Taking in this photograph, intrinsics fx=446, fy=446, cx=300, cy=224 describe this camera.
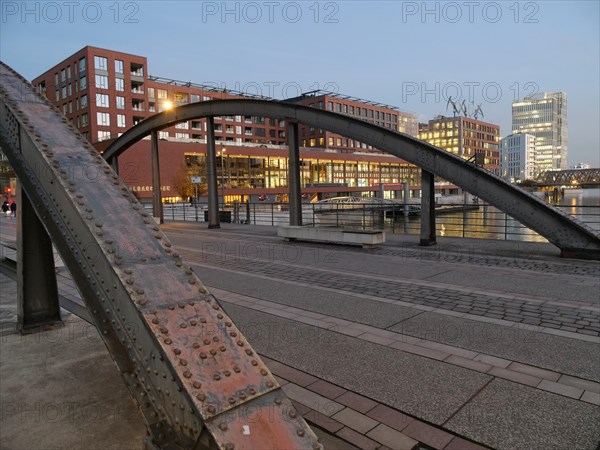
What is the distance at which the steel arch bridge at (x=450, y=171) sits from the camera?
1155 centimetres

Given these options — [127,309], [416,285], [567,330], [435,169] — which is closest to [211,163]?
[435,169]

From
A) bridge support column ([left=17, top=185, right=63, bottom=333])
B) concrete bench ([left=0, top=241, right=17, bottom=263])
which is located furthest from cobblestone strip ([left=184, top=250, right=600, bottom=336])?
concrete bench ([left=0, top=241, right=17, bottom=263])

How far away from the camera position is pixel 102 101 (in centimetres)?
7262

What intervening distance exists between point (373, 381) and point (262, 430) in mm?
2543

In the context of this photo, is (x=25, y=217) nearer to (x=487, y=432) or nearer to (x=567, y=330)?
(x=487, y=432)

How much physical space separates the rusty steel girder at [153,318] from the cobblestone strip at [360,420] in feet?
4.45

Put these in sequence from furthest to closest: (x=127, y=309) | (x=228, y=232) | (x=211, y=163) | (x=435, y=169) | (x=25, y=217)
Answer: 1. (x=211, y=163)
2. (x=228, y=232)
3. (x=435, y=169)
4. (x=25, y=217)
5. (x=127, y=309)

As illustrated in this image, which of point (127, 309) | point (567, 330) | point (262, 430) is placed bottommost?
point (567, 330)

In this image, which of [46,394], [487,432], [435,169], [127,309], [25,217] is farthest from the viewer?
[435,169]

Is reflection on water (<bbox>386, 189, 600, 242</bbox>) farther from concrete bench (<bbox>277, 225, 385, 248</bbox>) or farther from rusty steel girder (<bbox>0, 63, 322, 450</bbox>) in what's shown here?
rusty steel girder (<bbox>0, 63, 322, 450</bbox>)

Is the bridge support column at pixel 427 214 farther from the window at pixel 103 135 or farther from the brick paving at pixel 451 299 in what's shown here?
→ the window at pixel 103 135

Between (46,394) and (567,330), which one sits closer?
(46,394)

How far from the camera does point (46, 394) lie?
424cm

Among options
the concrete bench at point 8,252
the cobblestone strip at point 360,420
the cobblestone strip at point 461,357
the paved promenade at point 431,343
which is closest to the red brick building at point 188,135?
the concrete bench at point 8,252
